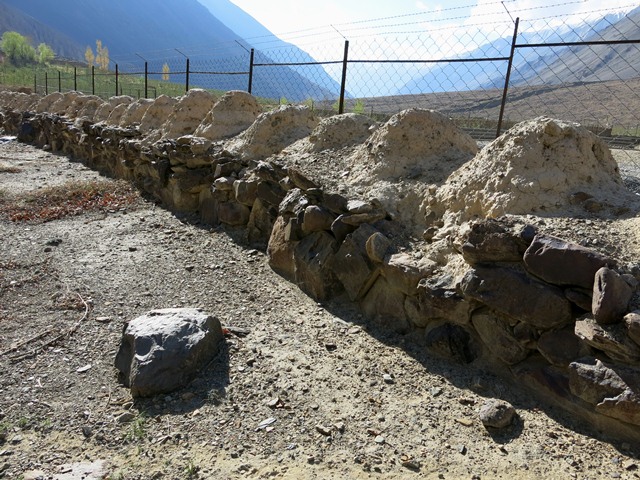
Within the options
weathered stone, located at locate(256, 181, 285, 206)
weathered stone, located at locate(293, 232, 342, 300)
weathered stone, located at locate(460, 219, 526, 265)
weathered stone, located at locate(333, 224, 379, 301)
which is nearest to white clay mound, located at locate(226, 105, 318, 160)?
weathered stone, located at locate(256, 181, 285, 206)

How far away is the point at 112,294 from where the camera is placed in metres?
4.77

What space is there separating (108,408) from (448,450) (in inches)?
78.4

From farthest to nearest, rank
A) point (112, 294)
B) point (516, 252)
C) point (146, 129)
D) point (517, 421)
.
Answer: point (146, 129)
point (112, 294)
point (516, 252)
point (517, 421)

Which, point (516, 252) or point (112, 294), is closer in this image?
point (516, 252)

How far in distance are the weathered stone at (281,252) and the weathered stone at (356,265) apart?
0.70m

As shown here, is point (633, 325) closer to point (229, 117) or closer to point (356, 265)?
point (356, 265)

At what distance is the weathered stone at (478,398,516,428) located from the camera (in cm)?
273

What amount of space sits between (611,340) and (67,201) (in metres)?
7.79

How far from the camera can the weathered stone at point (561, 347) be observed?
8.98 feet

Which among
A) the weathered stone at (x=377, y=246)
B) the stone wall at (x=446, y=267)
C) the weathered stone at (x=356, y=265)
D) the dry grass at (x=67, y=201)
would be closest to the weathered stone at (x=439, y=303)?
the stone wall at (x=446, y=267)

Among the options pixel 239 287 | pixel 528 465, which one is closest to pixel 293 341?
pixel 239 287

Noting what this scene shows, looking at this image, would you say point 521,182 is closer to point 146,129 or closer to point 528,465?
point 528,465

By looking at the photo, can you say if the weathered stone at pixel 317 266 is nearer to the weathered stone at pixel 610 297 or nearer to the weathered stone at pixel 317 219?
the weathered stone at pixel 317 219

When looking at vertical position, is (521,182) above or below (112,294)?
above
